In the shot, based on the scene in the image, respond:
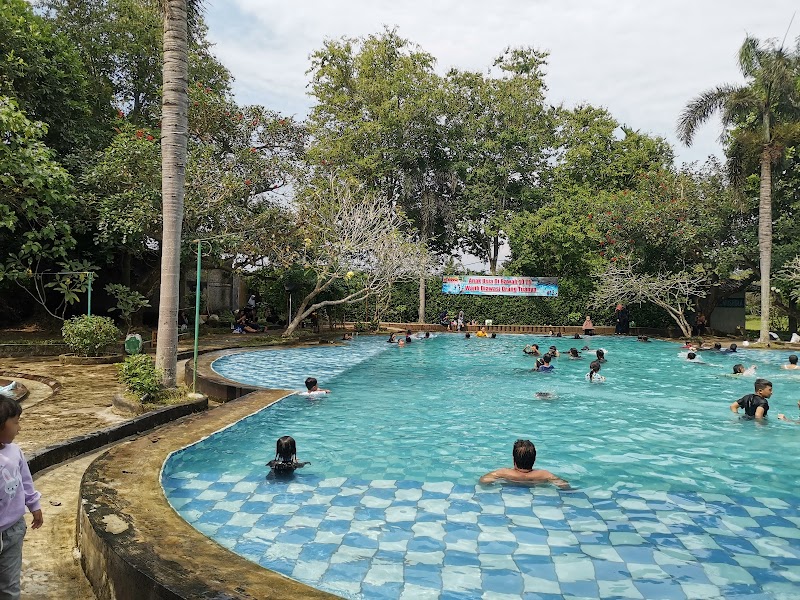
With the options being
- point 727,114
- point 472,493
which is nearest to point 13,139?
point 472,493

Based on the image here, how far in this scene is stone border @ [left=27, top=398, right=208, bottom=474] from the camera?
6023 millimetres

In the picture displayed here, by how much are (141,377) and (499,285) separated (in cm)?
2554

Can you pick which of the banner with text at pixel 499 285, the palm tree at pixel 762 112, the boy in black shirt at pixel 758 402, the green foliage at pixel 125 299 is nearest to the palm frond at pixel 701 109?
the palm tree at pixel 762 112

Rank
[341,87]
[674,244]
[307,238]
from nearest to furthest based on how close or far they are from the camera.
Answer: [307,238] → [674,244] → [341,87]

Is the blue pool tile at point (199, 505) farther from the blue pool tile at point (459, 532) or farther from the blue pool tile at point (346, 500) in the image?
the blue pool tile at point (459, 532)

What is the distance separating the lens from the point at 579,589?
15.0ft

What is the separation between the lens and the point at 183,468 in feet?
22.4

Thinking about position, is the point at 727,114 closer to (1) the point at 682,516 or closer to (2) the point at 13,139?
(1) the point at 682,516

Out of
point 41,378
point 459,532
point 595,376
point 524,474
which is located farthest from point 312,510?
point 595,376

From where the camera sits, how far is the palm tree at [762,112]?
75.8 ft

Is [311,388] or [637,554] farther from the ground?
[311,388]

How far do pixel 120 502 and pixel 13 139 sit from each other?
35.8 ft

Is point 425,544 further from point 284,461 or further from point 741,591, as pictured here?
point 741,591

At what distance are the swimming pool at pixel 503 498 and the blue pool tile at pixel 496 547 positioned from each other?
0.06 ft
